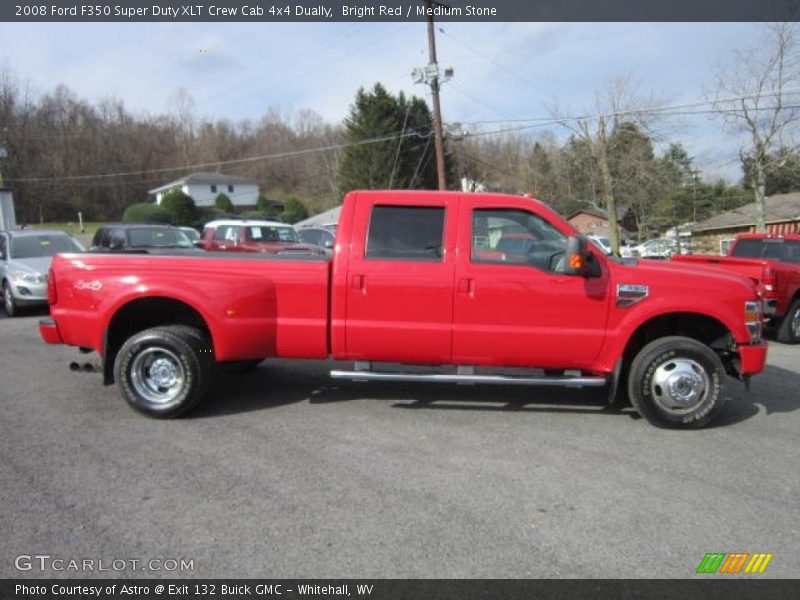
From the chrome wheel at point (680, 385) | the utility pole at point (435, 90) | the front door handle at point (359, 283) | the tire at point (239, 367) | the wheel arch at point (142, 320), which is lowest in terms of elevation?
the tire at point (239, 367)

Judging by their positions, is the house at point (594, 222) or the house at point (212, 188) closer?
the house at point (594, 222)

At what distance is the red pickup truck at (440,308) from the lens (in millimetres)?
4664

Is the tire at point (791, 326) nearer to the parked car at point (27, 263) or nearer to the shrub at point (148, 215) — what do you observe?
the parked car at point (27, 263)

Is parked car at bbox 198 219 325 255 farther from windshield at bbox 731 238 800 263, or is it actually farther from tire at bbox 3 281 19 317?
windshield at bbox 731 238 800 263

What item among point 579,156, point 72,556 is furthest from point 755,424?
point 579,156

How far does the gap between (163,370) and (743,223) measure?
40163mm

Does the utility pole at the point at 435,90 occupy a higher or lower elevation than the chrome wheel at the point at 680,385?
higher

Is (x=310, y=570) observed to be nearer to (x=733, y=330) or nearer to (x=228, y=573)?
(x=228, y=573)

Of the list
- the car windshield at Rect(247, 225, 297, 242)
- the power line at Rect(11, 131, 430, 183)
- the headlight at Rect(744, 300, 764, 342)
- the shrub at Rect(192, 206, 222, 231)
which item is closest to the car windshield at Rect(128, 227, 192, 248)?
the car windshield at Rect(247, 225, 297, 242)

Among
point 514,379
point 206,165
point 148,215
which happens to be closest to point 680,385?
point 514,379

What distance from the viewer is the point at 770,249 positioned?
32.0 feet

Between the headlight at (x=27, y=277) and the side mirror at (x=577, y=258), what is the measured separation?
10184 millimetres

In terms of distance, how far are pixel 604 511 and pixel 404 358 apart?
82.6 inches

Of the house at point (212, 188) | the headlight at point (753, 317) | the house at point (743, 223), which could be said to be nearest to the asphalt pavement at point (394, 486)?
the headlight at point (753, 317)
